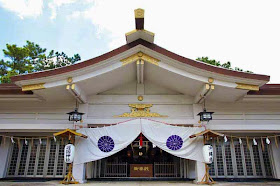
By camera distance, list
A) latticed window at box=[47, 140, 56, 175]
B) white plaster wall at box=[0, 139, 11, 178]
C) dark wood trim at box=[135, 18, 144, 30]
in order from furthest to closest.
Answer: latticed window at box=[47, 140, 56, 175]
white plaster wall at box=[0, 139, 11, 178]
dark wood trim at box=[135, 18, 144, 30]

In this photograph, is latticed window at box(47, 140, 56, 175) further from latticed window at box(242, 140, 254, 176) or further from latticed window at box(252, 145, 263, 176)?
latticed window at box(252, 145, 263, 176)

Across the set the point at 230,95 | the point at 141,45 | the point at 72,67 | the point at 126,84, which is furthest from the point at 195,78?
the point at 72,67

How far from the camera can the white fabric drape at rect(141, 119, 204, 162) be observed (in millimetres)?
6961

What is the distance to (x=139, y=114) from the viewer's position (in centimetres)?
757

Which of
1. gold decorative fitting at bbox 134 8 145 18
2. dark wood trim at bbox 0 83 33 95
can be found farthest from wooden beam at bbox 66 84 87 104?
gold decorative fitting at bbox 134 8 145 18

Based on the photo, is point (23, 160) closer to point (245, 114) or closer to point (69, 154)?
point (69, 154)

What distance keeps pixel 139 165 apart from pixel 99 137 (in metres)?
2.70

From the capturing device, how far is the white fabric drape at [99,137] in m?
6.92

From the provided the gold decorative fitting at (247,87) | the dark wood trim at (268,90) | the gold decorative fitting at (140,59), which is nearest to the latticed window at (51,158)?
the gold decorative fitting at (140,59)

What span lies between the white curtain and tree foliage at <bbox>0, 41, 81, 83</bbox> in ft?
45.0

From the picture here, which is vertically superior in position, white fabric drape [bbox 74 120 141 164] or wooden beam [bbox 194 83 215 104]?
wooden beam [bbox 194 83 215 104]

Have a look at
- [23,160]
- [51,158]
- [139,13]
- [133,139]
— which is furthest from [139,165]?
[139,13]

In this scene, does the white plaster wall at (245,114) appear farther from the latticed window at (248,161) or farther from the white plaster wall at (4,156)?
the white plaster wall at (4,156)

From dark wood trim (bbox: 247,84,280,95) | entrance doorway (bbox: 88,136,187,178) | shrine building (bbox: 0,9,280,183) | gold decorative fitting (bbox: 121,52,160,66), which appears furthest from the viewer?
entrance doorway (bbox: 88,136,187,178)
